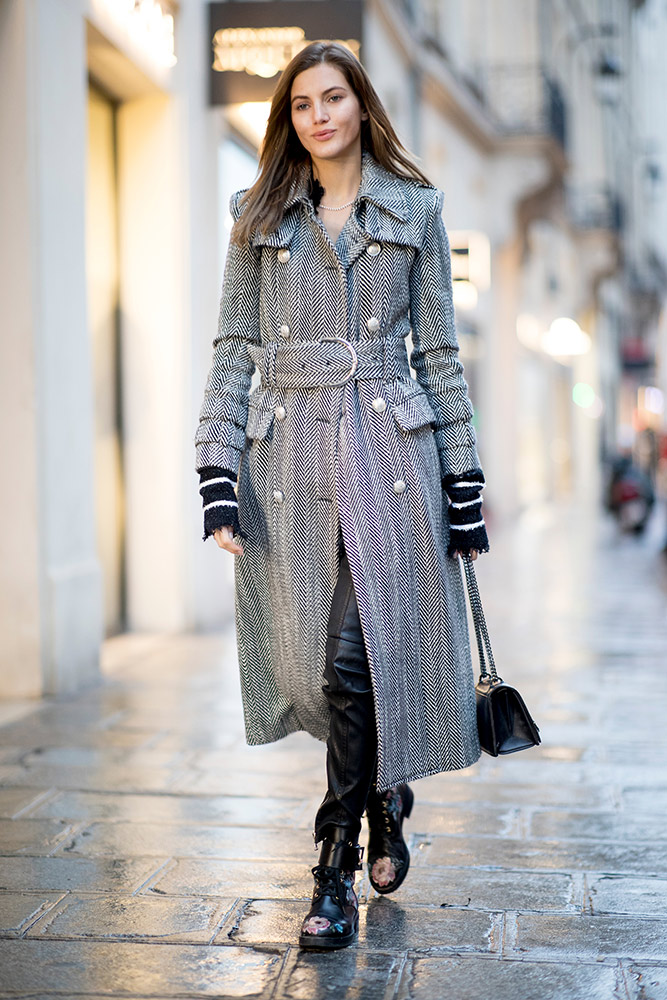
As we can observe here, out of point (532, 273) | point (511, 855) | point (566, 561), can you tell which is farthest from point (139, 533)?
point (532, 273)

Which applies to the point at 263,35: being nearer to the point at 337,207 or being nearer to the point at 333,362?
the point at 337,207

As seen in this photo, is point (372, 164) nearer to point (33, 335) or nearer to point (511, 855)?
point (511, 855)

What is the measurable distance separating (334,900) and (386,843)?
0.34m

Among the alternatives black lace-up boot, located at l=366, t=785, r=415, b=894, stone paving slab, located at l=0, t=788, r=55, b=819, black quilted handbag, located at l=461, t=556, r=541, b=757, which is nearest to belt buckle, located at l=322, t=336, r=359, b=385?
black quilted handbag, located at l=461, t=556, r=541, b=757

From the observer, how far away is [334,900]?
304cm

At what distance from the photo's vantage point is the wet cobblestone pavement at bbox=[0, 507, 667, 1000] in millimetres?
2854

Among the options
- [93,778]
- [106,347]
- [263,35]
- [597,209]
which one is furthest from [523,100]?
[93,778]

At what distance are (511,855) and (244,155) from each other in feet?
23.2

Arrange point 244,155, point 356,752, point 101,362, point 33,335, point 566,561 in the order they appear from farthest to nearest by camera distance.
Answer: point 566,561
point 244,155
point 101,362
point 33,335
point 356,752

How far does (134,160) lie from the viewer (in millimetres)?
8078

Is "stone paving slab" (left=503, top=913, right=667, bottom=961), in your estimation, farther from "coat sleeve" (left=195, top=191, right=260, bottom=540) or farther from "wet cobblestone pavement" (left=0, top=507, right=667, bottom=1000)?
"coat sleeve" (left=195, top=191, right=260, bottom=540)

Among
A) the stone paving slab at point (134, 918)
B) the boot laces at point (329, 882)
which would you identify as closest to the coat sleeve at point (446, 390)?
the boot laces at point (329, 882)

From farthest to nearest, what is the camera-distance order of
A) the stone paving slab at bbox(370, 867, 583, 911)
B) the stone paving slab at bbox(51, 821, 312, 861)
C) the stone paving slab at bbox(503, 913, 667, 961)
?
the stone paving slab at bbox(51, 821, 312, 861) < the stone paving slab at bbox(370, 867, 583, 911) < the stone paving slab at bbox(503, 913, 667, 961)

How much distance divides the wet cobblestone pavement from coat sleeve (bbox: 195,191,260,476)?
1101mm
